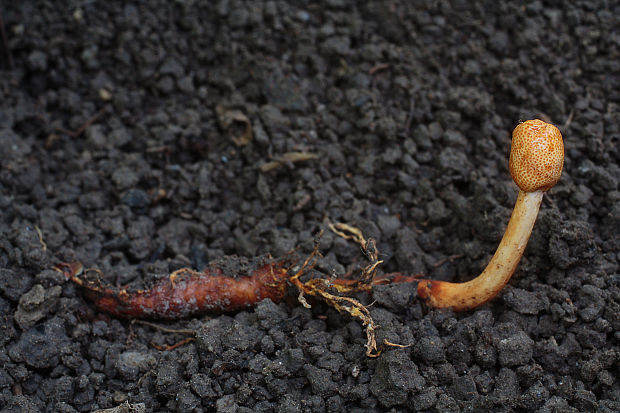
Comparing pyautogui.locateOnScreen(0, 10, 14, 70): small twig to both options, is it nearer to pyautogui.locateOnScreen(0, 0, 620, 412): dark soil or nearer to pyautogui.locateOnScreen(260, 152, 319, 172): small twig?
pyautogui.locateOnScreen(0, 0, 620, 412): dark soil

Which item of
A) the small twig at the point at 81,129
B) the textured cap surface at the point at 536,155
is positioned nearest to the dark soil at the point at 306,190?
the small twig at the point at 81,129

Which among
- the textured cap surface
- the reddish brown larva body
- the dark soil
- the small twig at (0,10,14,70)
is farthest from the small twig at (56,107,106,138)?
the textured cap surface

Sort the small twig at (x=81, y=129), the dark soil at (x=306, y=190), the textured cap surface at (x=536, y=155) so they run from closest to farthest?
the textured cap surface at (x=536, y=155)
the dark soil at (x=306, y=190)
the small twig at (x=81, y=129)

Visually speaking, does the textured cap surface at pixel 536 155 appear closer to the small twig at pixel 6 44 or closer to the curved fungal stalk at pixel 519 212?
the curved fungal stalk at pixel 519 212

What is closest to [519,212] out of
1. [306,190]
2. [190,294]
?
[306,190]

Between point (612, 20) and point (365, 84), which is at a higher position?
point (612, 20)

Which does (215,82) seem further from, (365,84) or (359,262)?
(359,262)

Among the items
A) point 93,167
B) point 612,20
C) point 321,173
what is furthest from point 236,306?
point 612,20
